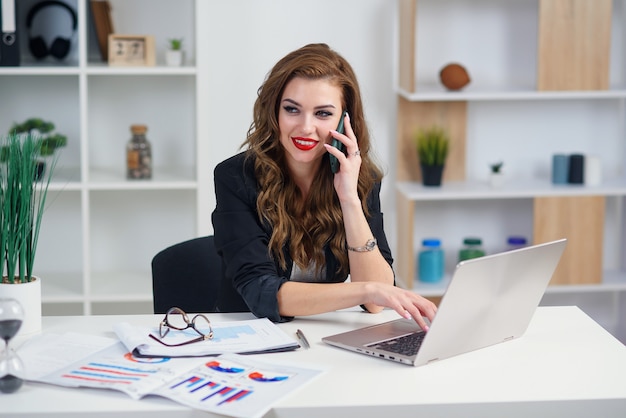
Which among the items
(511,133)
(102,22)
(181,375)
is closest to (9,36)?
(102,22)

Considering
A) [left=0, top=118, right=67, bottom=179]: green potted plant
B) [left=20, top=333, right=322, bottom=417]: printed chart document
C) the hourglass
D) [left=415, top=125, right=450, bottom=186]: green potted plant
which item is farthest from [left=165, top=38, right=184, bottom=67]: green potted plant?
the hourglass

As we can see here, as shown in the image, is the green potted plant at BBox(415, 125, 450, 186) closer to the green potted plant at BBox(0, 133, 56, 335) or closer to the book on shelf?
the book on shelf

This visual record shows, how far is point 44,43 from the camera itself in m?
3.54

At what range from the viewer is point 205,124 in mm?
3508

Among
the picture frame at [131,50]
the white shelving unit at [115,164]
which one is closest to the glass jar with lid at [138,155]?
the white shelving unit at [115,164]

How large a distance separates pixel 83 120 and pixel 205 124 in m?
0.46

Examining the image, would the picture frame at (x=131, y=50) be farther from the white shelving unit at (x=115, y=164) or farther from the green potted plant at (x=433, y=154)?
the green potted plant at (x=433, y=154)

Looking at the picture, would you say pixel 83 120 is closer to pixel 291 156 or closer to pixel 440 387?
pixel 291 156

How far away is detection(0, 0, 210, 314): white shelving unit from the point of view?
11.5 ft

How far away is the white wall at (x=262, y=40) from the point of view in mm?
3734

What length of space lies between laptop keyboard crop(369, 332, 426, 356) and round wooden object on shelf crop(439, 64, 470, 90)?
200 cm

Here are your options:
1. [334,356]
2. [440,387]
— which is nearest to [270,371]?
[334,356]

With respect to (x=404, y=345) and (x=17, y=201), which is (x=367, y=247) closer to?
(x=404, y=345)

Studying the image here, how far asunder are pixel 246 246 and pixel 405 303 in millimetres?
450
